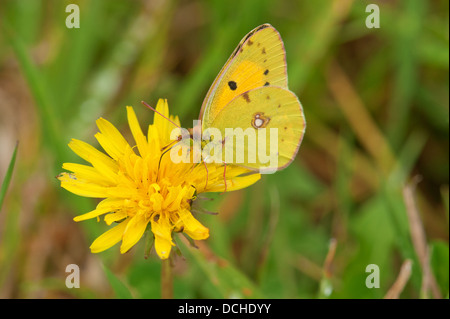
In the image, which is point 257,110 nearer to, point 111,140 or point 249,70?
point 249,70

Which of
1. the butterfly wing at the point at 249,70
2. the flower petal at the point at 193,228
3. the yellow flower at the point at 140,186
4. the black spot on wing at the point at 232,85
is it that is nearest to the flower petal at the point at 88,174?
the yellow flower at the point at 140,186

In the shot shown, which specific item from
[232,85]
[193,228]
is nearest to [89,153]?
[193,228]

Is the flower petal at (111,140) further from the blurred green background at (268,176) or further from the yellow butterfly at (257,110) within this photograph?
the blurred green background at (268,176)

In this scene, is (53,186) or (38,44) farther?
(38,44)

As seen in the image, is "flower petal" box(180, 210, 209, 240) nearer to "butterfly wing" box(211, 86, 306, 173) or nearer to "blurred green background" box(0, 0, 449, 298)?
"butterfly wing" box(211, 86, 306, 173)

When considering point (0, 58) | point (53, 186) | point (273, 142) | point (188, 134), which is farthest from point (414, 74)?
point (0, 58)

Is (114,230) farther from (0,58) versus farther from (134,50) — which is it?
(0,58)

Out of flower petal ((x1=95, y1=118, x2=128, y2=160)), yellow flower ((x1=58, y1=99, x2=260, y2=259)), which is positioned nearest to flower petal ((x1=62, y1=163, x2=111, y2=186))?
yellow flower ((x1=58, y1=99, x2=260, y2=259))
